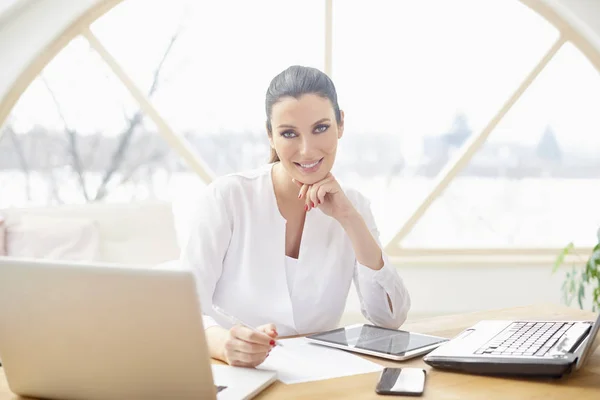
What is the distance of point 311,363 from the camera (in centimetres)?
155

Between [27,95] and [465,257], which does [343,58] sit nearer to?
[465,257]

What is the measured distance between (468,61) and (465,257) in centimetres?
124

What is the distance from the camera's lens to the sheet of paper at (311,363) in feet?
4.80

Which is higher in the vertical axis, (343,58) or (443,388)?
(343,58)

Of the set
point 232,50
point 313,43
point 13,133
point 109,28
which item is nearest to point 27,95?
point 13,133

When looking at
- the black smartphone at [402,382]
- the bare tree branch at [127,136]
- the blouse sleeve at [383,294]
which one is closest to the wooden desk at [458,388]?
the black smartphone at [402,382]

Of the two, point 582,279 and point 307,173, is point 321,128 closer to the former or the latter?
point 307,173

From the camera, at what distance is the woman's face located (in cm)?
210

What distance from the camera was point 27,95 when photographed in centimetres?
438

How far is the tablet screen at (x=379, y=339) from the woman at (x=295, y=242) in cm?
27

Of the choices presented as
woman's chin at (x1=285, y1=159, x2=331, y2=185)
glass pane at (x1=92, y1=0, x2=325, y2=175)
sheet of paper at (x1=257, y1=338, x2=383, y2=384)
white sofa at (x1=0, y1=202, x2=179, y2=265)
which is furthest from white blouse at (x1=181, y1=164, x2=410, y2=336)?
glass pane at (x1=92, y1=0, x2=325, y2=175)

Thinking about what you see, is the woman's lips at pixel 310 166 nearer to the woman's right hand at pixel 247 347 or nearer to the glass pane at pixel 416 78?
the woman's right hand at pixel 247 347

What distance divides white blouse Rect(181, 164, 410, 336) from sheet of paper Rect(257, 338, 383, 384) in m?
0.39

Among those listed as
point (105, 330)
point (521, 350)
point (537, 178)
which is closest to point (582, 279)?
point (537, 178)
